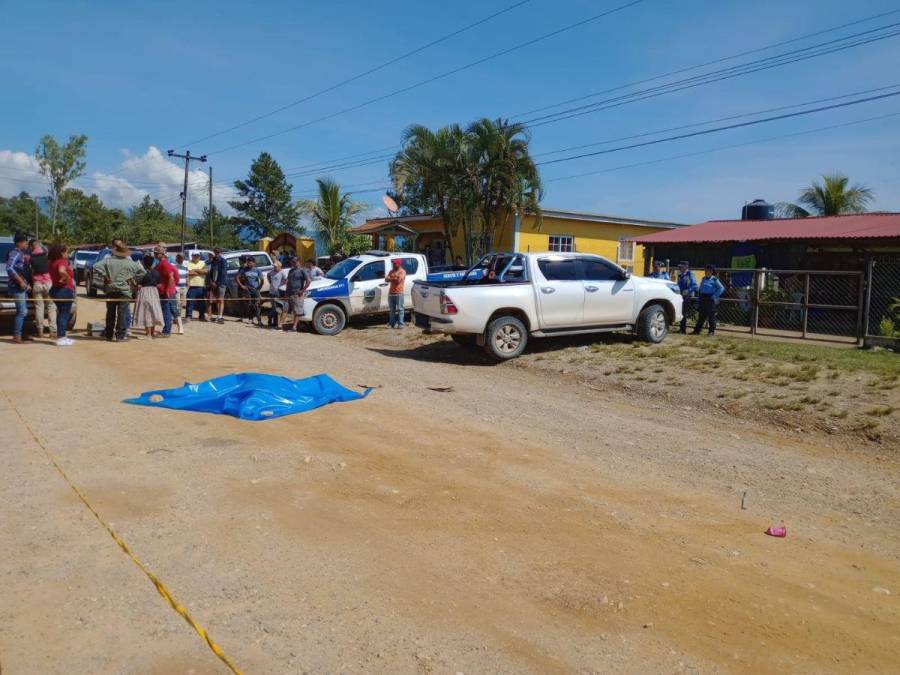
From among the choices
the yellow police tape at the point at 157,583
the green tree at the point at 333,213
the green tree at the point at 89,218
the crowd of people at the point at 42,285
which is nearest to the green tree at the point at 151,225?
the green tree at the point at 89,218

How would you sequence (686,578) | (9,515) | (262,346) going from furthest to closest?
(262,346), (9,515), (686,578)

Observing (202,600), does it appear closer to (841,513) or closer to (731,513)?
(731,513)

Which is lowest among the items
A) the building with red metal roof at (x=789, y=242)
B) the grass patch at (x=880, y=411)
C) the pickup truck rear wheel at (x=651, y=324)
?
the grass patch at (x=880, y=411)

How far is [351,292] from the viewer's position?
1731 centimetres

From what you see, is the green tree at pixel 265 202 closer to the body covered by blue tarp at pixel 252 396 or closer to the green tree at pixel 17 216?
the green tree at pixel 17 216

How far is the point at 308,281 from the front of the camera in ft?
56.5

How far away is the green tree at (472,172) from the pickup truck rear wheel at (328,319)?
10.9 meters

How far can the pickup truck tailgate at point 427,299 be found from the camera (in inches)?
488

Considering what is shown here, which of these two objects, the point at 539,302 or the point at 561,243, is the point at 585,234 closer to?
the point at 561,243

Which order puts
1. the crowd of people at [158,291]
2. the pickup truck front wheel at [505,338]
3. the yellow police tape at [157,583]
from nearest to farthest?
1. the yellow police tape at [157,583]
2. the pickup truck front wheel at [505,338]
3. the crowd of people at [158,291]

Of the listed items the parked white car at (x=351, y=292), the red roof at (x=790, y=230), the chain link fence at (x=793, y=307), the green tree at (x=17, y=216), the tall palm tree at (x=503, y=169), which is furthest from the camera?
the green tree at (x=17, y=216)

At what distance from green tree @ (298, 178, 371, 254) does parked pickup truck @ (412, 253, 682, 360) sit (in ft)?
74.7

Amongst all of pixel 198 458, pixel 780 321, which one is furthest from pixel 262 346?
pixel 780 321

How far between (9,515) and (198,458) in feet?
5.35
